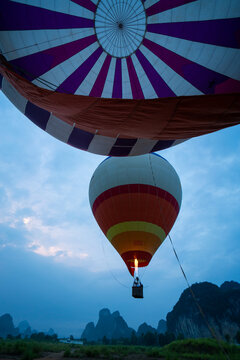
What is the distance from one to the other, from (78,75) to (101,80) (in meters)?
0.66

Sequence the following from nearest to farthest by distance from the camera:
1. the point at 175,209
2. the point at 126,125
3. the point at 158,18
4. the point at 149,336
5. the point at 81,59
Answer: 1. the point at 126,125
2. the point at 158,18
3. the point at 81,59
4. the point at 175,209
5. the point at 149,336

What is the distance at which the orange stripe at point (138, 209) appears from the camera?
995 centimetres

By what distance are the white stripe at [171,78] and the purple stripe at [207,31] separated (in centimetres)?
60

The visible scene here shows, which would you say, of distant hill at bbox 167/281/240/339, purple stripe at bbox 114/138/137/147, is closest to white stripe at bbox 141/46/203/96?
purple stripe at bbox 114/138/137/147

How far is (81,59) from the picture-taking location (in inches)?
250

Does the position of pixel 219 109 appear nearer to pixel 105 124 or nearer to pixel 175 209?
pixel 105 124

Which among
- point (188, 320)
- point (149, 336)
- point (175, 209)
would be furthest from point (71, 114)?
point (188, 320)

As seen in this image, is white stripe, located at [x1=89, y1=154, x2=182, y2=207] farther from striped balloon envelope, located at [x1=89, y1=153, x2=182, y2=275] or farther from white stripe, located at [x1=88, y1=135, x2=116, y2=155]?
white stripe, located at [x1=88, y1=135, x2=116, y2=155]

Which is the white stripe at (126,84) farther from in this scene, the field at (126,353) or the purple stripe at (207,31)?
the field at (126,353)

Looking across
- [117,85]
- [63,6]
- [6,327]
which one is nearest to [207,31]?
[117,85]

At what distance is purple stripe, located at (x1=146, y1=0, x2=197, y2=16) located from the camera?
5836 millimetres

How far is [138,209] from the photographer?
9922 mm

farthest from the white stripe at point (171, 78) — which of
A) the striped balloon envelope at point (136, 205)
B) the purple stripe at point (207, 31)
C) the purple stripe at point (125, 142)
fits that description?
the striped balloon envelope at point (136, 205)

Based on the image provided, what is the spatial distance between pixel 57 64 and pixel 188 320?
180ft
